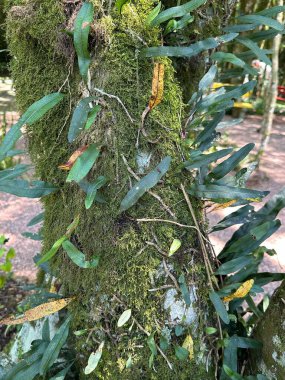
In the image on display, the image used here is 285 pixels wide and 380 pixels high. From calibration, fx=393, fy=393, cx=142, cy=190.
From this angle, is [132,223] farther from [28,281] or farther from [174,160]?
[28,281]

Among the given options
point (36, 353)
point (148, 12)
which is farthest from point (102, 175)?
point (36, 353)

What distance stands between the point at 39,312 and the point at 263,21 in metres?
1.09

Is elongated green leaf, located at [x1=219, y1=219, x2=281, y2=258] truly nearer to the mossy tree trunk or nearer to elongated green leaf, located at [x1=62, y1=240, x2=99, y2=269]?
the mossy tree trunk

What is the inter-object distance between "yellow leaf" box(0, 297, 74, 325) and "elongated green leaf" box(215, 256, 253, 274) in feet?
1.49

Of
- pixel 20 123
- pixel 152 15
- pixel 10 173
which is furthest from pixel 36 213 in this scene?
pixel 152 15

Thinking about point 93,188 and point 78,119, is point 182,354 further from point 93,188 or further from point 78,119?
point 78,119

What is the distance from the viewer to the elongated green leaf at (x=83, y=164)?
0.95m

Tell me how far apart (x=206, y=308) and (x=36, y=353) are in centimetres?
52

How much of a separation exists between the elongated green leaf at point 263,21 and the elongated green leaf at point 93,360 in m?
1.05

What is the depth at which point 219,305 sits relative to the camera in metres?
1.07

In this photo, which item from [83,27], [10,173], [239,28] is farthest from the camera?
[239,28]

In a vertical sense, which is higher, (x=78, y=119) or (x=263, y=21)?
(x=263, y=21)

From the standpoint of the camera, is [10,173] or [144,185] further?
[10,173]

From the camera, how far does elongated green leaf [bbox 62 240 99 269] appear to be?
1.03 m
